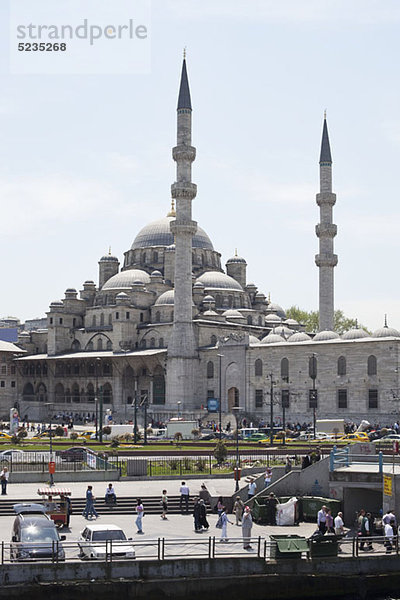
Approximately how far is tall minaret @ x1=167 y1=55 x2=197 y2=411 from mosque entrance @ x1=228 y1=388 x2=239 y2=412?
3.10 metres

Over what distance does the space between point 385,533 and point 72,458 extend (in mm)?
16941

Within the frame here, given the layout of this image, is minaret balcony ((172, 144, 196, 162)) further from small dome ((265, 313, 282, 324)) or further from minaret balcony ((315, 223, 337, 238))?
small dome ((265, 313, 282, 324))

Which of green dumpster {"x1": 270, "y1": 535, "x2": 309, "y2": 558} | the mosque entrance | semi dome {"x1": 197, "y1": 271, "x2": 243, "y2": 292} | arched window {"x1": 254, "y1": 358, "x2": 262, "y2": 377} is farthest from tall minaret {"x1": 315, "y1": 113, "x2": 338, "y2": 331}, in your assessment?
green dumpster {"x1": 270, "y1": 535, "x2": 309, "y2": 558}

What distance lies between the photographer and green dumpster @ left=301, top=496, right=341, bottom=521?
2788 centimetres

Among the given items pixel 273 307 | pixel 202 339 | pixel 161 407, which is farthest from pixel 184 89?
pixel 273 307

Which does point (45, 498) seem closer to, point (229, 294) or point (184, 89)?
point (184, 89)

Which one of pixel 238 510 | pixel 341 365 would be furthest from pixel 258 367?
pixel 238 510

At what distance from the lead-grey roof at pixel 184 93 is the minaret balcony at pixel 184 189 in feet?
20.3

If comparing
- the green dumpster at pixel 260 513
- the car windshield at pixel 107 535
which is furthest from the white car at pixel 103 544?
the green dumpster at pixel 260 513

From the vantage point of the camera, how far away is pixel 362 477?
27.9m

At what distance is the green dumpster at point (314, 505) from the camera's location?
91.5ft

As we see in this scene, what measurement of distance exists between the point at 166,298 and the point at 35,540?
205ft

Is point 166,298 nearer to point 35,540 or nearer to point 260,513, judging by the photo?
point 260,513

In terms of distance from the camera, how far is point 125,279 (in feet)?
293
